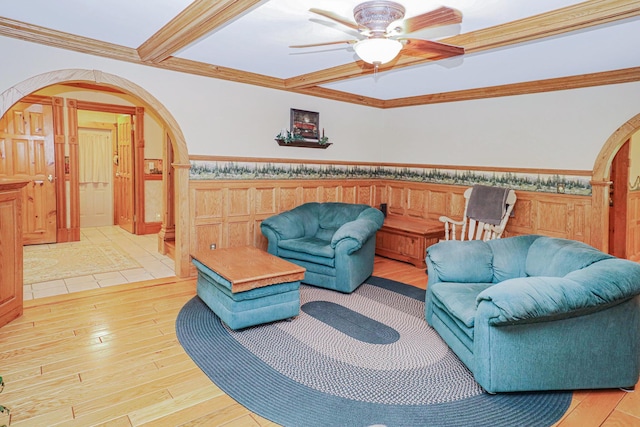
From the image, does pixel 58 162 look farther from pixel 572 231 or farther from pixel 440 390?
pixel 572 231

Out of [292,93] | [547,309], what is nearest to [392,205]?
[292,93]

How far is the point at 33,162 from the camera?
251 inches

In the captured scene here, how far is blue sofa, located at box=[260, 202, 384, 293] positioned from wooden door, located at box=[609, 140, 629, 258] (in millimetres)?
3261

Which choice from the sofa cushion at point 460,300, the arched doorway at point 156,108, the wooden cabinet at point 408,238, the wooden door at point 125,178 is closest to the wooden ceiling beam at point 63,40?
the arched doorway at point 156,108

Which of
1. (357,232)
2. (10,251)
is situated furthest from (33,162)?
(357,232)

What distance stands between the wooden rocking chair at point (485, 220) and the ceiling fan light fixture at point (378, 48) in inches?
120

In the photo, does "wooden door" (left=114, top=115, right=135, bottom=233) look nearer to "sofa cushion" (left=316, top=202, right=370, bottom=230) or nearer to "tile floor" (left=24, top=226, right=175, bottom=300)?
"tile floor" (left=24, top=226, right=175, bottom=300)

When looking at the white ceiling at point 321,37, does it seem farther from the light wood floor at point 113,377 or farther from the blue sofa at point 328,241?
the light wood floor at point 113,377

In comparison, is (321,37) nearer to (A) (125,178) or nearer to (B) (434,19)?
(B) (434,19)

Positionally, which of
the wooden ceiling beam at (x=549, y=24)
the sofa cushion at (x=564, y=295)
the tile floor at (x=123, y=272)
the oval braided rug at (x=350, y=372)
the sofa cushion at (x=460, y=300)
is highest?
the wooden ceiling beam at (x=549, y=24)

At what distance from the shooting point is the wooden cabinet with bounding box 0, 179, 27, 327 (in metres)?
3.24

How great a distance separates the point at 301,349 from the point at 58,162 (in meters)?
5.73

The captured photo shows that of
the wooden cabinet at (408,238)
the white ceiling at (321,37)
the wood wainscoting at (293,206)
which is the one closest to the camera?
the white ceiling at (321,37)

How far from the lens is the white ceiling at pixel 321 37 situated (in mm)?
2848
